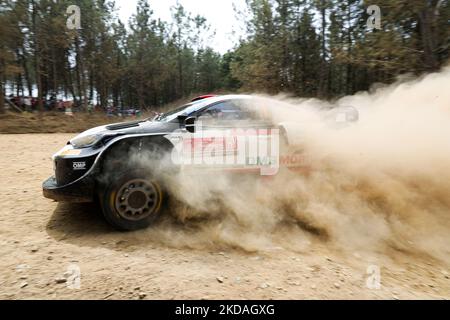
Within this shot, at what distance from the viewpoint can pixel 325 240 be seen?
151 inches

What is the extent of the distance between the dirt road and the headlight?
975 millimetres

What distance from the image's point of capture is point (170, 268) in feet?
9.75

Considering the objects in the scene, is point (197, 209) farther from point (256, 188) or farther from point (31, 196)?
point (31, 196)

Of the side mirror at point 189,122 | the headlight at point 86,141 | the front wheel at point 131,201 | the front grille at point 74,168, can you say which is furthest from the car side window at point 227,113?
the front grille at point 74,168

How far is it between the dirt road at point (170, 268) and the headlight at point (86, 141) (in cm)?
98

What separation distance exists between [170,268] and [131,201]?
105 cm

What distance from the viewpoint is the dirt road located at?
261cm

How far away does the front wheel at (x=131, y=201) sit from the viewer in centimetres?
357
